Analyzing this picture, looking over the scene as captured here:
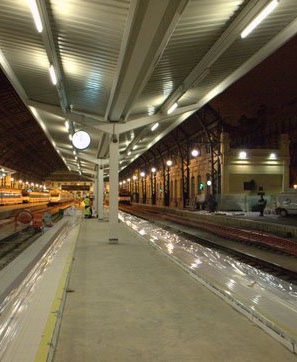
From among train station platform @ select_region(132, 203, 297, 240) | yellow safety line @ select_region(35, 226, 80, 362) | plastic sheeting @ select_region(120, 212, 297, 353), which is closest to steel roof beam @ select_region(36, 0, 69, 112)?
yellow safety line @ select_region(35, 226, 80, 362)

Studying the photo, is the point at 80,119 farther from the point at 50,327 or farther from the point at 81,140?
the point at 50,327

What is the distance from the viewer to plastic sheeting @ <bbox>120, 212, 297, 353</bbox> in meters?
5.42

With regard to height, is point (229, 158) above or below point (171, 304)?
above

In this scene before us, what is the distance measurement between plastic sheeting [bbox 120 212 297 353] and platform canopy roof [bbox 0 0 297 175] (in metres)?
4.57

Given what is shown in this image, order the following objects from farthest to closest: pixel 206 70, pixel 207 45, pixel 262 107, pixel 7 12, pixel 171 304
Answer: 1. pixel 262 107
2. pixel 206 70
3. pixel 207 45
4. pixel 7 12
5. pixel 171 304

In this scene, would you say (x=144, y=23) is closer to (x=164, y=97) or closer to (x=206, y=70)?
(x=206, y=70)

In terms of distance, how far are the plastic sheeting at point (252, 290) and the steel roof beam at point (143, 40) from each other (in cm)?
457

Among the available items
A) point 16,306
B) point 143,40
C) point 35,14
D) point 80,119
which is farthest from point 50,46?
point 16,306

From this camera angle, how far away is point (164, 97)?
1465 cm

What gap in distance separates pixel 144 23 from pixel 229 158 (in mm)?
33408

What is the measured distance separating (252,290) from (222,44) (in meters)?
5.22

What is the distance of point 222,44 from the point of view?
9.48 meters

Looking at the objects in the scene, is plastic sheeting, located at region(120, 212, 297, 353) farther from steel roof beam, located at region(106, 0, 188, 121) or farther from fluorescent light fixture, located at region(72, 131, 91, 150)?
fluorescent light fixture, located at region(72, 131, 91, 150)

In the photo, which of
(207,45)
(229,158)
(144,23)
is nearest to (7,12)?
(144,23)
